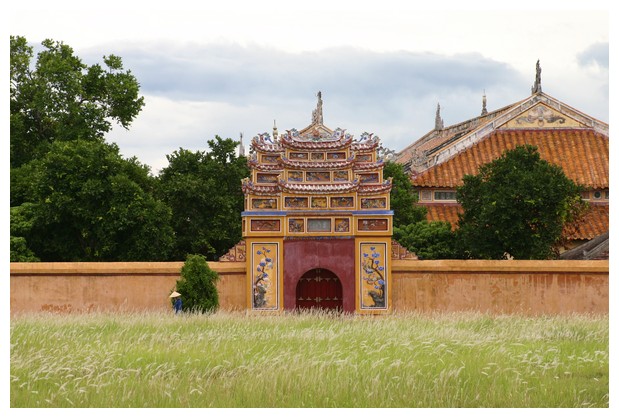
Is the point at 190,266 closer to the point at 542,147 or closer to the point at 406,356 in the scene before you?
the point at 406,356

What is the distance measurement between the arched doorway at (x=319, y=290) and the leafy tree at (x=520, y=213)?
5.45 metres

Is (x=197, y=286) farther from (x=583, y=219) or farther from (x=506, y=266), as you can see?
(x=583, y=219)

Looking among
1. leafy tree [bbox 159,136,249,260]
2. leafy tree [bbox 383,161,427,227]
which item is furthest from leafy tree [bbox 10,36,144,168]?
leafy tree [bbox 383,161,427,227]

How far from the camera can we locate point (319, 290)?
25562 millimetres

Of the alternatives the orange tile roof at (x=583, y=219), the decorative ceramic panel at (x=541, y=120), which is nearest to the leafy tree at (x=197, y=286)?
the orange tile roof at (x=583, y=219)

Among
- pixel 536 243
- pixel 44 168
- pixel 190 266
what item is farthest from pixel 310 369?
pixel 44 168

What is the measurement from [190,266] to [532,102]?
23.5m

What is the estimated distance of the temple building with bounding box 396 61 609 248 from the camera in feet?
128

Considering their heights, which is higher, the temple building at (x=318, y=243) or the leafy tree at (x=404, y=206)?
the leafy tree at (x=404, y=206)

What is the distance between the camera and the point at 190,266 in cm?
2388

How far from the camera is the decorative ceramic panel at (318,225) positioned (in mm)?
25344

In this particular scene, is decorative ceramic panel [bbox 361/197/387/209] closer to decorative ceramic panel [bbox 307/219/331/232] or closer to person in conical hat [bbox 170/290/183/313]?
decorative ceramic panel [bbox 307/219/331/232]

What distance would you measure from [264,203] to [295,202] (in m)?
0.86

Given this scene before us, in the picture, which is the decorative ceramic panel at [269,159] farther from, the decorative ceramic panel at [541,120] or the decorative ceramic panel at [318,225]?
the decorative ceramic panel at [541,120]
